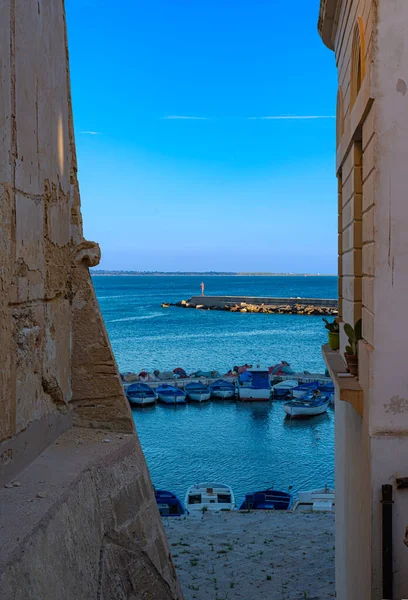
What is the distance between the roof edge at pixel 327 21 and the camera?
694cm

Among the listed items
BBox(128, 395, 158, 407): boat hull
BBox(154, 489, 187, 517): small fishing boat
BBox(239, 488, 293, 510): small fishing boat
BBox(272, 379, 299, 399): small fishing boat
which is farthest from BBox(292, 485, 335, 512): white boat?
BBox(272, 379, 299, 399): small fishing boat

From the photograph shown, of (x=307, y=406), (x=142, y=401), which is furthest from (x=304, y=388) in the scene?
(x=142, y=401)

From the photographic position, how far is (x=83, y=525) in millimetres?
3574

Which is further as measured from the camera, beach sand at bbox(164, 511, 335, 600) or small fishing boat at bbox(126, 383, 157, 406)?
small fishing boat at bbox(126, 383, 157, 406)

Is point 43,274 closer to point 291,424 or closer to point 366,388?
point 366,388

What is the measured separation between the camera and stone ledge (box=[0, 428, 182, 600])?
2873 millimetres

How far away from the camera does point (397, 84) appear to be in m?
4.16

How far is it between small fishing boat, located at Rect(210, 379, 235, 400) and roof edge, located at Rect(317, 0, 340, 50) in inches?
1207

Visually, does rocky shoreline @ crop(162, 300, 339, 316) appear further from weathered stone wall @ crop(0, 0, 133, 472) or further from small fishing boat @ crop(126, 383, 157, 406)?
weathered stone wall @ crop(0, 0, 133, 472)

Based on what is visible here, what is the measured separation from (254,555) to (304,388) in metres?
25.6

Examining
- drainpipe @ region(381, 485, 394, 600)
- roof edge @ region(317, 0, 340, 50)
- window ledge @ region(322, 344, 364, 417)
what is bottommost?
drainpipe @ region(381, 485, 394, 600)

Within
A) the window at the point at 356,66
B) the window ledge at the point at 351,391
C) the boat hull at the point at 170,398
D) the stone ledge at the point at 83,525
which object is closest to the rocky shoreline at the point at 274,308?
the boat hull at the point at 170,398

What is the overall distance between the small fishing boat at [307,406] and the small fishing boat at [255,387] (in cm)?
341

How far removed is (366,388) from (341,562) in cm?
397
